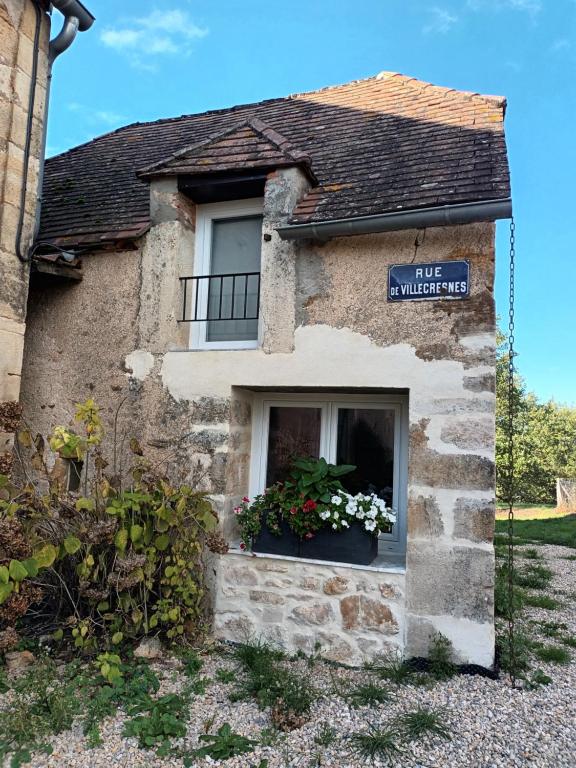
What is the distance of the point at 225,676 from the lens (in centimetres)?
350

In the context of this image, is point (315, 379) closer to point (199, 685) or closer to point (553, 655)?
point (199, 685)

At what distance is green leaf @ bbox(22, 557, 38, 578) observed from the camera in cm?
318

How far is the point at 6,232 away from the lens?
428cm

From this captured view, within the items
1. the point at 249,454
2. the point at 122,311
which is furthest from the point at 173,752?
the point at 122,311

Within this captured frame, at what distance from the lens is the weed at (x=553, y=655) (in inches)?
154

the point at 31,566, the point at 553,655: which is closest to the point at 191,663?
the point at 31,566

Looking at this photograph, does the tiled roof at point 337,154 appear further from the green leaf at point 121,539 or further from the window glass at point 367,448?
the green leaf at point 121,539

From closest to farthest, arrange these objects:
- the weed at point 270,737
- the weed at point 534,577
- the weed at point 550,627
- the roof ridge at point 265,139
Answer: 1. the weed at point 270,737
2. the roof ridge at point 265,139
3. the weed at point 550,627
4. the weed at point 534,577

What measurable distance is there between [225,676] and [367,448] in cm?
206

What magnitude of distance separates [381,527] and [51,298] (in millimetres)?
3642

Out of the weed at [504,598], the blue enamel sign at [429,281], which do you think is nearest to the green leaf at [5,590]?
the blue enamel sign at [429,281]

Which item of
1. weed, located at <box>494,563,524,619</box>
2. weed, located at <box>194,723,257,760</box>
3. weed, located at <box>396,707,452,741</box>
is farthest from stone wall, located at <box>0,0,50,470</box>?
weed, located at <box>494,563,524,619</box>

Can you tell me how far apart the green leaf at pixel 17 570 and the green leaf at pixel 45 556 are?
0.14 metres

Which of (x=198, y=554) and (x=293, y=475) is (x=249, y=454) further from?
(x=198, y=554)
